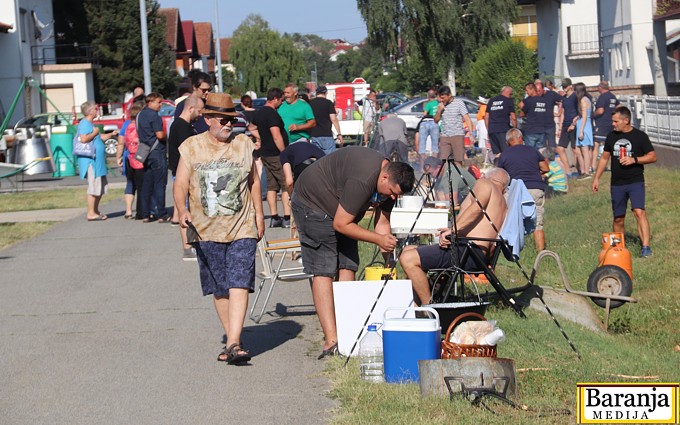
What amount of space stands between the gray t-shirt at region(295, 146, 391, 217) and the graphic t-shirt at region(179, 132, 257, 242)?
478 millimetres

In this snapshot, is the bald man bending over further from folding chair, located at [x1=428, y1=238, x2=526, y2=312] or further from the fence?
the fence

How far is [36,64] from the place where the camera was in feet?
150

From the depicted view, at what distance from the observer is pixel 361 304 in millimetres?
7875

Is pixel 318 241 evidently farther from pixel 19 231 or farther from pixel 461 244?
pixel 19 231

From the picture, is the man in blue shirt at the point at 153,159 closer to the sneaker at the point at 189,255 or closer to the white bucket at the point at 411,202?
the sneaker at the point at 189,255

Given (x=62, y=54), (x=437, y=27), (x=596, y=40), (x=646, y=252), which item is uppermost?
(x=437, y=27)

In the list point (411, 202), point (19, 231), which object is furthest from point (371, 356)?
point (19, 231)

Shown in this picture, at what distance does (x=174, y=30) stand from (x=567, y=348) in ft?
225

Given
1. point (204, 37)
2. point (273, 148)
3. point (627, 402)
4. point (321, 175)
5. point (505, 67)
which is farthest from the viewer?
point (204, 37)

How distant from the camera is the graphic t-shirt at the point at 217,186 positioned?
7.90m

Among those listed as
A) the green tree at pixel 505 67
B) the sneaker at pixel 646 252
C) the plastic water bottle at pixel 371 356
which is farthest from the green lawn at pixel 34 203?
the green tree at pixel 505 67

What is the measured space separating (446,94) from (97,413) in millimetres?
14540

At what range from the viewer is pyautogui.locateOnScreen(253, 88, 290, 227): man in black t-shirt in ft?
50.3

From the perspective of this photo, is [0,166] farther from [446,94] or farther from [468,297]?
[468,297]
